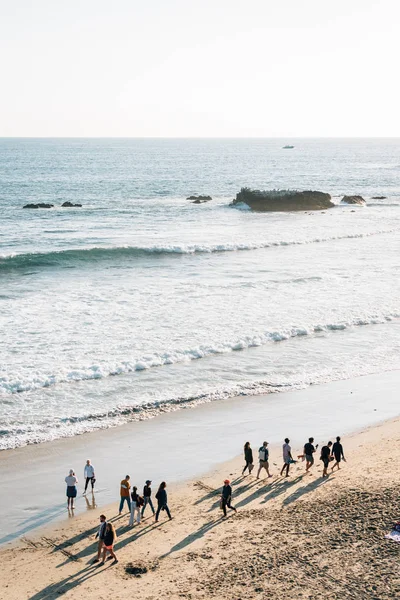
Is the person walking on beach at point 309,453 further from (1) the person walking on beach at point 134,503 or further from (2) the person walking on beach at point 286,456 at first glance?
(1) the person walking on beach at point 134,503

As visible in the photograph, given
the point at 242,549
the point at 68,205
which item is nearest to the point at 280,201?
the point at 68,205

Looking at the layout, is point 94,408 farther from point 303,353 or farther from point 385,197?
point 385,197

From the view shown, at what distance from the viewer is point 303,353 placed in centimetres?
2667

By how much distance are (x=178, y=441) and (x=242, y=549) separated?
580 cm

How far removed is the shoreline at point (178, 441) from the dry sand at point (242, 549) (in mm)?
875

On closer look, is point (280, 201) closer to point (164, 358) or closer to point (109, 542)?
point (164, 358)

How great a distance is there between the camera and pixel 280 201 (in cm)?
7588

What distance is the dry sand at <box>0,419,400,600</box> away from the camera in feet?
39.3

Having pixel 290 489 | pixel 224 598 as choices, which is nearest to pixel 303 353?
pixel 290 489

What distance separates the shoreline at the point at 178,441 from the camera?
1582 centimetres

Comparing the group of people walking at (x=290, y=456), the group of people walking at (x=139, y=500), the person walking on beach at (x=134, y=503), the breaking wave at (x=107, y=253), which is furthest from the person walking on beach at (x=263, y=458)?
the breaking wave at (x=107, y=253)

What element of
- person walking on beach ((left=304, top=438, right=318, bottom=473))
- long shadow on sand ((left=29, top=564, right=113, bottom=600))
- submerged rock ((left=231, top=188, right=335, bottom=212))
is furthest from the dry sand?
submerged rock ((left=231, top=188, right=335, bottom=212))

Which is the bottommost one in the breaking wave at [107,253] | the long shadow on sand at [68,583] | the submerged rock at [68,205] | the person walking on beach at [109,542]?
the long shadow on sand at [68,583]

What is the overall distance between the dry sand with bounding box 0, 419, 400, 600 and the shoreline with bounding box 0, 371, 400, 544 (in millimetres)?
875
